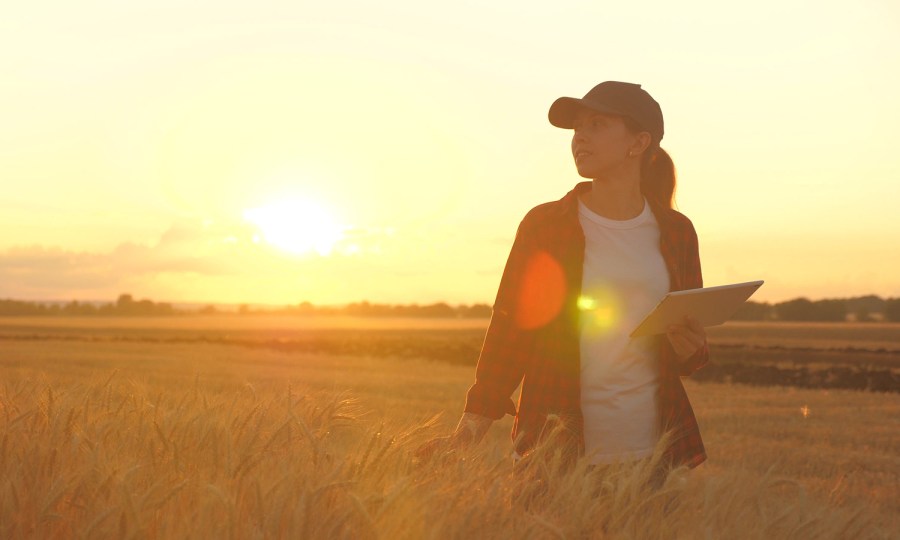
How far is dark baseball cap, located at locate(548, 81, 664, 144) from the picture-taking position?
3668 mm

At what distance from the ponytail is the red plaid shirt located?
22cm

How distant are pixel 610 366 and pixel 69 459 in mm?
1956

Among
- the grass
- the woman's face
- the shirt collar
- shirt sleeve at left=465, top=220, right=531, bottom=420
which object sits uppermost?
the woman's face

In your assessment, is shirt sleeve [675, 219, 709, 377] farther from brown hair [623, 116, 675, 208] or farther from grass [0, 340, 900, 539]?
grass [0, 340, 900, 539]

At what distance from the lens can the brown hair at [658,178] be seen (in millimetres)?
4023

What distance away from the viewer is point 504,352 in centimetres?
366

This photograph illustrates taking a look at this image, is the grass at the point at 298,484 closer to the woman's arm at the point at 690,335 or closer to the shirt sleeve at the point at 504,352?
the shirt sleeve at the point at 504,352

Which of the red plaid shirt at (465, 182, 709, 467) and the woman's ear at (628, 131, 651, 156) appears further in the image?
the woman's ear at (628, 131, 651, 156)

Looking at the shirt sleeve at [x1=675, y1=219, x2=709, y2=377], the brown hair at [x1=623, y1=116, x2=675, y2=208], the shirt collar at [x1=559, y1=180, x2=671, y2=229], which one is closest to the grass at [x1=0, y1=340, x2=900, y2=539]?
the shirt sleeve at [x1=675, y1=219, x2=709, y2=377]

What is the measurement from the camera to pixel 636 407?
3.65 m

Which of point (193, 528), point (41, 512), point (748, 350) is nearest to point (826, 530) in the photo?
point (193, 528)

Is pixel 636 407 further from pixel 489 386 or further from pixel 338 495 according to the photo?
pixel 338 495

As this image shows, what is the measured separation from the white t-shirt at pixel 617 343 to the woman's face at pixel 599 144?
204 mm

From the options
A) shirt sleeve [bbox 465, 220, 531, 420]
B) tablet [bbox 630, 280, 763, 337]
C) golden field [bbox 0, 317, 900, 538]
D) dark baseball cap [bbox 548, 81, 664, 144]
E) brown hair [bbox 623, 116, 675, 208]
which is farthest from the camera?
brown hair [bbox 623, 116, 675, 208]
